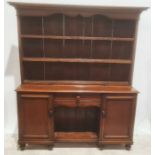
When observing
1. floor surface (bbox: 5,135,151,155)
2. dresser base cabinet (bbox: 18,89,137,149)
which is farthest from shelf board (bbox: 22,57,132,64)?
floor surface (bbox: 5,135,151,155)

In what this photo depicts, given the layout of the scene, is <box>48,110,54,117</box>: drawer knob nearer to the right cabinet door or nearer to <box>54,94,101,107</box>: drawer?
<box>54,94,101,107</box>: drawer

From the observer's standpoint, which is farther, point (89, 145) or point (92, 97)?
point (89, 145)

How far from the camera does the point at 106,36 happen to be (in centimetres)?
245

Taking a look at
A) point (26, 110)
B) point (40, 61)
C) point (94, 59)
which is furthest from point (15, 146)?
point (94, 59)

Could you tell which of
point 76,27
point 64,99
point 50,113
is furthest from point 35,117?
point 76,27

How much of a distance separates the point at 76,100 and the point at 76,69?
1.43 ft

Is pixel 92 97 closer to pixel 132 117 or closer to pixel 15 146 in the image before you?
pixel 132 117

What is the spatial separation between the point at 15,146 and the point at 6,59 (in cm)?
121

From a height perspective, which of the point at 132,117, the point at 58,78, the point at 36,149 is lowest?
the point at 36,149

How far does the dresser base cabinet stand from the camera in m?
2.33

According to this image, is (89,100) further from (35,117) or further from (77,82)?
(35,117)

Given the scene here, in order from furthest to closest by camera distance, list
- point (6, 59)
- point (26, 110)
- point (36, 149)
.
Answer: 1. point (6, 59)
2. point (36, 149)
3. point (26, 110)

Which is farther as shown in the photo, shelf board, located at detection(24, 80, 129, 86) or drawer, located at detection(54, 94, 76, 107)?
shelf board, located at detection(24, 80, 129, 86)

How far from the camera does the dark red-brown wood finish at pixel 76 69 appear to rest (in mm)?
2311
